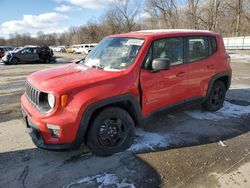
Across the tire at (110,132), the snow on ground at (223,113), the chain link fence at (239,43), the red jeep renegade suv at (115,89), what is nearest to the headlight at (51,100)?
the red jeep renegade suv at (115,89)

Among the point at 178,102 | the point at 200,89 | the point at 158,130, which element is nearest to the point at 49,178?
the point at 158,130

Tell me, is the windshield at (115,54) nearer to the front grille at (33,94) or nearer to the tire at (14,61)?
the front grille at (33,94)

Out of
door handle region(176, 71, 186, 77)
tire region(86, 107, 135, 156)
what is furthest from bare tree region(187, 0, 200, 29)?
tire region(86, 107, 135, 156)

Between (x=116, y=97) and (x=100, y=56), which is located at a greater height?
(x=100, y=56)

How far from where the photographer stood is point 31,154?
13.9ft

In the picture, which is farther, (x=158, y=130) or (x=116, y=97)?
(x=158, y=130)

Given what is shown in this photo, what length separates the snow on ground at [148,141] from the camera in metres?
4.36

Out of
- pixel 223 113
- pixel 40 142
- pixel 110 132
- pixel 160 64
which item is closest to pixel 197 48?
pixel 160 64

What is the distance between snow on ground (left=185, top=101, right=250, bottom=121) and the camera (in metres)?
5.80

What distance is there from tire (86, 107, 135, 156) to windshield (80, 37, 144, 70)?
2.52ft

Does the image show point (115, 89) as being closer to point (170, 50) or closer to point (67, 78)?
point (67, 78)

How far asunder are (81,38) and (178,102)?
72.0 m

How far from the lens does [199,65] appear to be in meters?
5.32

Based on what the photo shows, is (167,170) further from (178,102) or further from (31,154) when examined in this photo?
(31,154)
